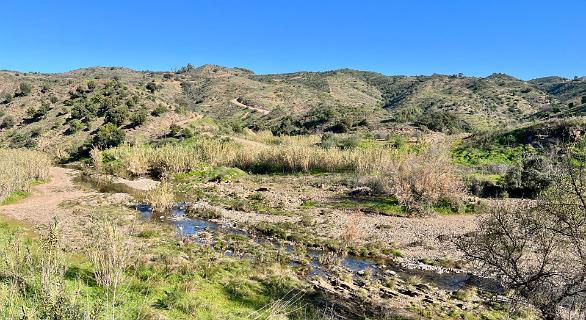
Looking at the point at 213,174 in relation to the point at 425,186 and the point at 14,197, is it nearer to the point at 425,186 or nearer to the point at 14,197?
the point at 14,197

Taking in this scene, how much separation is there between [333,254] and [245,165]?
2511 cm

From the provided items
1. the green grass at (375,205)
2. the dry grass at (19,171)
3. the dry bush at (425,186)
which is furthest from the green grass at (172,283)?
the dry grass at (19,171)

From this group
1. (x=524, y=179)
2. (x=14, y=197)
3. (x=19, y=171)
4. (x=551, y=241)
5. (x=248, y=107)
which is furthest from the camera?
(x=248, y=107)

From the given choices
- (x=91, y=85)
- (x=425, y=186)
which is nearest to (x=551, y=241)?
(x=425, y=186)

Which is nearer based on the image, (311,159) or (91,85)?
(311,159)

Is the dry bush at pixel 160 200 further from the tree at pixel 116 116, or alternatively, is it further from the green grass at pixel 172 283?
the tree at pixel 116 116

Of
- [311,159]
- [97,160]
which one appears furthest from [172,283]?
[97,160]

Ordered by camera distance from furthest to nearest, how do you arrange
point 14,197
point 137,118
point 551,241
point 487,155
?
point 137,118
point 487,155
point 14,197
point 551,241

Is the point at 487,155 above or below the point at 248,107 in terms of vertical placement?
below

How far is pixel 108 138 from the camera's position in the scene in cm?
5047

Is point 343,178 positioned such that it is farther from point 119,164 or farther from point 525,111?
point 525,111

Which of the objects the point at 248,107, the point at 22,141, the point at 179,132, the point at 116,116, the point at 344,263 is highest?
the point at 248,107

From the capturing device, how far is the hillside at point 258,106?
58.5 m

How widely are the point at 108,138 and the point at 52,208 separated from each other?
29121mm
